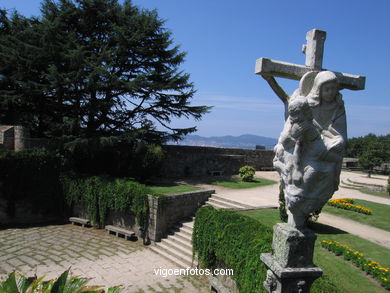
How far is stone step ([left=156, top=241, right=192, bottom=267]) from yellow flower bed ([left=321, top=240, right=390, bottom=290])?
4400mm

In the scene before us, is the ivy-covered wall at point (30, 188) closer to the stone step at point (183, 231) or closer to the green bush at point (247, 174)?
the stone step at point (183, 231)

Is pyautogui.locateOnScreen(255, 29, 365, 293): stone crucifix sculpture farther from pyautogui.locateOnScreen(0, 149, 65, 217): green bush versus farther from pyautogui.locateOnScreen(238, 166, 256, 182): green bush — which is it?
pyautogui.locateOnScreen(238, 166, 256, 182): green bush

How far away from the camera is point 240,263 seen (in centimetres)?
681

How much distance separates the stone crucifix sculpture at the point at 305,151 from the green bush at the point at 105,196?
9430mm

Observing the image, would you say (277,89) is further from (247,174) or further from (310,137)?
(247,174)

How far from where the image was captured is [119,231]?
1226 cm

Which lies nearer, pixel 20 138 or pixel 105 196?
pixel 105 196

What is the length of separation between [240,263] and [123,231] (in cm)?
686

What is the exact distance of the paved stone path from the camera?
28.2 feet

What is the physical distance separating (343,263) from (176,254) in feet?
18.2

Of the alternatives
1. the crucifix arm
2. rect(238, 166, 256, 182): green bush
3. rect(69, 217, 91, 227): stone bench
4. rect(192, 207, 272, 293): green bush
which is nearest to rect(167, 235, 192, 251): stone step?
rect(192, 207, 272, 293): green bush

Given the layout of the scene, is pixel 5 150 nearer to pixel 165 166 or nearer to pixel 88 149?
pixel 88 149

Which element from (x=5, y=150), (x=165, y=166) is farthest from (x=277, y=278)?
(x=165, y=166)
